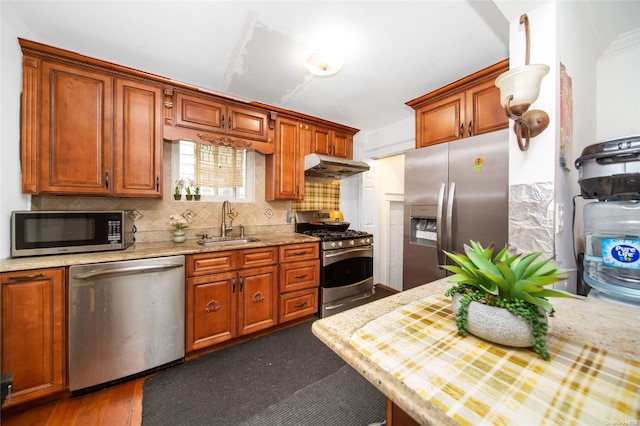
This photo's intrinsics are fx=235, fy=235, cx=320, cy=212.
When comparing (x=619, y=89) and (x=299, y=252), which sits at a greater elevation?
(x=619, y=89)

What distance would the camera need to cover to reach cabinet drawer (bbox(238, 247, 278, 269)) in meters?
2.18

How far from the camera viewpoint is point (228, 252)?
2.11 meters

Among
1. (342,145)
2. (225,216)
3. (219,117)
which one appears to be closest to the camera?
(219,117)

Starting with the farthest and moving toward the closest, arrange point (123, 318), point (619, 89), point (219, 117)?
point (219, 117)
point (619, 89)
point (123, 318)

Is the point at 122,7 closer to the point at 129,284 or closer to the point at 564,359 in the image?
the point at 129,284

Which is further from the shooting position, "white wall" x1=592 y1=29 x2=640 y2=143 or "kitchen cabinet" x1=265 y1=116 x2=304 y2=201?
"kitchen cabinet" x1=265 y1=116 x2=304 y2=201

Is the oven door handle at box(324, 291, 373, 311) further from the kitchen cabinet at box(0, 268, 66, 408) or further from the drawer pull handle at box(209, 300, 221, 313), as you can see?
the kitchen cabinet at box(0, 268, 66, 408)

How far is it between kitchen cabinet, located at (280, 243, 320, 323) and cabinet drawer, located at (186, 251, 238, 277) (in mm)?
507

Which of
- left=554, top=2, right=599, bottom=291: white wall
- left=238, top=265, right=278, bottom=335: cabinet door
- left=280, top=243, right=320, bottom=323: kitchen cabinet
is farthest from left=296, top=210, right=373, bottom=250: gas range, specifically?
left=554, top=2, right=599, bottom=291: white wall

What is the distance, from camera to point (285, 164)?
9.41 ft

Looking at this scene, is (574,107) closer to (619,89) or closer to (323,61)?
(619,89)

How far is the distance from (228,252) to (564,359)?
209 centimetres

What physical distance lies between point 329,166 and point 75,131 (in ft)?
7.40

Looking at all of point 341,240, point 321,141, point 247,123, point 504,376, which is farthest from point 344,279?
point 504,376
